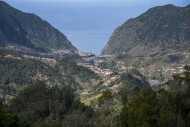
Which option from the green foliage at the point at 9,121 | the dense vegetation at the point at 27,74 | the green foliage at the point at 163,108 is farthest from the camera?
the dense vegetation at the point at 27,74

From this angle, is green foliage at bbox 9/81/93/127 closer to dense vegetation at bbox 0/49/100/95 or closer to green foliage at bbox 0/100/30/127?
green foliage at bbox 0/100/30/127

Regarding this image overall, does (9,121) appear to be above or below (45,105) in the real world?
above

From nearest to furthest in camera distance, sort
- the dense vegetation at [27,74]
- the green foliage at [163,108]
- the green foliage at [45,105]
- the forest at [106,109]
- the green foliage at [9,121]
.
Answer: the green foliage at [9,121], the green foliage at [163,108], the forest at [106,109], the green foliage at [45,105], the dense vegetation at [27,74]

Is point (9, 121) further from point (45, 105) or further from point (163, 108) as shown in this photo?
point (45, 105)

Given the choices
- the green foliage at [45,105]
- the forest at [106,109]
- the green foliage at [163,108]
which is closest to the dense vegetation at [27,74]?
the green foliage at [45,105]

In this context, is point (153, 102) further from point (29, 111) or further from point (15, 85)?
point (15, 85)

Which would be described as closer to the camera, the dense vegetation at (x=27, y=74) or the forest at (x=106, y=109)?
the forest at (x=106, y=109)

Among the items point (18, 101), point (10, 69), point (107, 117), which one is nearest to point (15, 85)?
point (10, 69)

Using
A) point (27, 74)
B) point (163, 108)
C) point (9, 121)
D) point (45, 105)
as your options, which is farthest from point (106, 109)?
point (27, 74)

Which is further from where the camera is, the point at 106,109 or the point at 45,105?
the point at 45,105

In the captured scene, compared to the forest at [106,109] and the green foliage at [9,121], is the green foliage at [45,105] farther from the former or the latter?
the green foliage at [9,121]

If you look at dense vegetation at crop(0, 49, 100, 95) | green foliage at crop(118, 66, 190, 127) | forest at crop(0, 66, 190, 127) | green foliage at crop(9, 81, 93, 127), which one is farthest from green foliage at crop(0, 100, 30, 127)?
dense vegetation at crop(0, 49, 100, 95)
